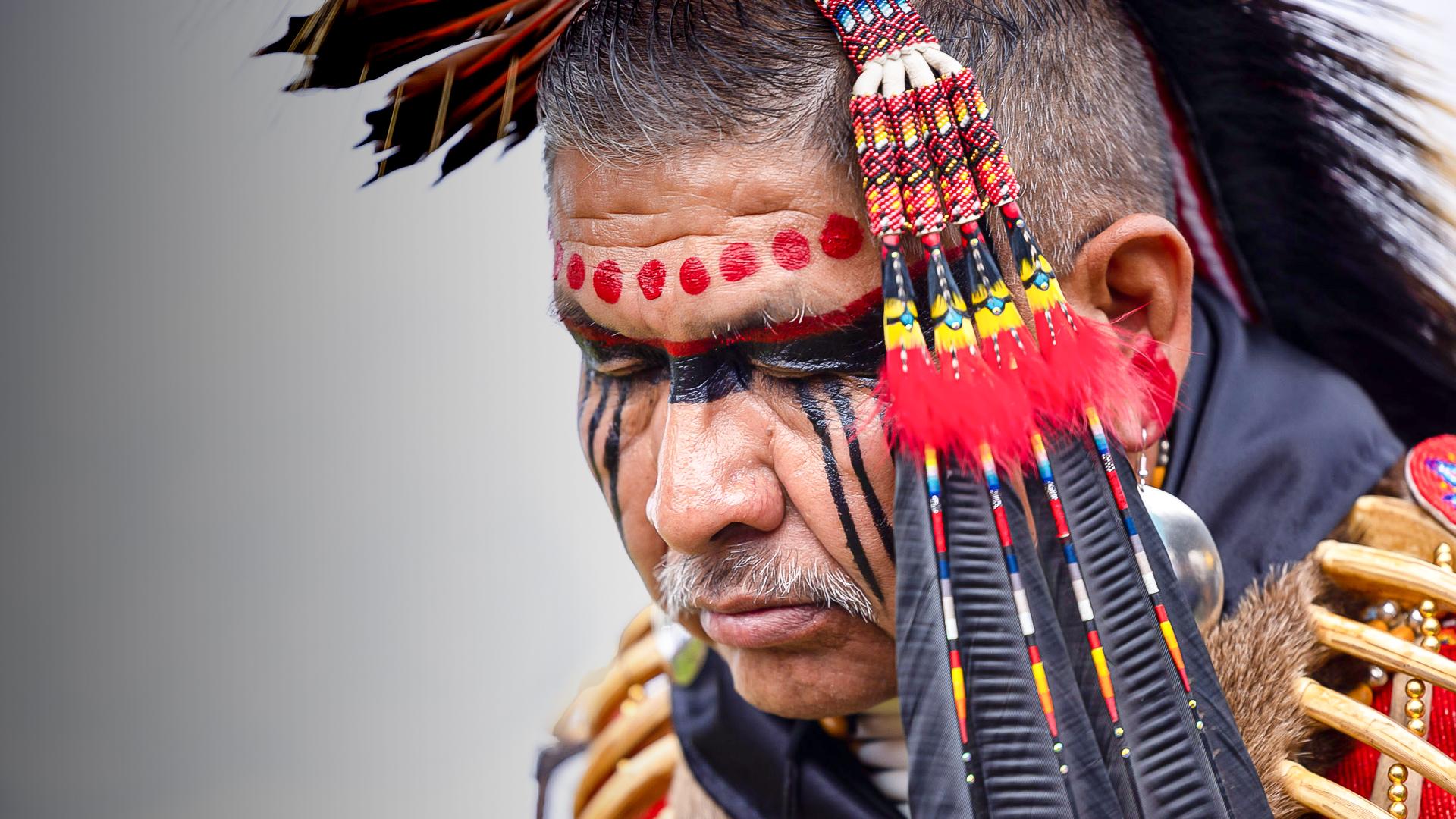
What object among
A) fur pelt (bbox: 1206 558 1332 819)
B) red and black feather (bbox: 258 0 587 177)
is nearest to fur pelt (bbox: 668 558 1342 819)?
fur pelt (bbox: 1206 558 1332 819)

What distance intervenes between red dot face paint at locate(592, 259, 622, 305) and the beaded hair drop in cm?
22

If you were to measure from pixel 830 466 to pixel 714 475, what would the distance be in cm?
9

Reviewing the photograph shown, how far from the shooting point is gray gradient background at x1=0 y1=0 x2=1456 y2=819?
5.90 feet

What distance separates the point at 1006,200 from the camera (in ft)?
2.78

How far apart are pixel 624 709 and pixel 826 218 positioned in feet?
2.84

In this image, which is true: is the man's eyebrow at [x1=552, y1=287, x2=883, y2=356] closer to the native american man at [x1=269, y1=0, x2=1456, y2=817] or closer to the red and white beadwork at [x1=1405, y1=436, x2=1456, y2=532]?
the native american man at [x1=269, y1=0, x2=1456, y2=817]

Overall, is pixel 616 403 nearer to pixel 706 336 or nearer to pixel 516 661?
pixel 706 336

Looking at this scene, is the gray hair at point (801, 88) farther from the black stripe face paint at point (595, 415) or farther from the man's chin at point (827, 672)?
the man's chin at point (827, 672)

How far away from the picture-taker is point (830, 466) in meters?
0.91

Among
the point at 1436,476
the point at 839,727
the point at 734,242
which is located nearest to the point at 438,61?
the point at 734,242

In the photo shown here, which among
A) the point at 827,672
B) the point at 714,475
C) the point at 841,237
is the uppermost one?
the point at 841,237

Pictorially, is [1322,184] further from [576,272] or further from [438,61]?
[438,61]

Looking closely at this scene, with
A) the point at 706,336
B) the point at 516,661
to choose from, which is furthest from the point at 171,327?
the point at 706,336

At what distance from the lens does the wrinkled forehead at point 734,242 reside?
0.88 meters
